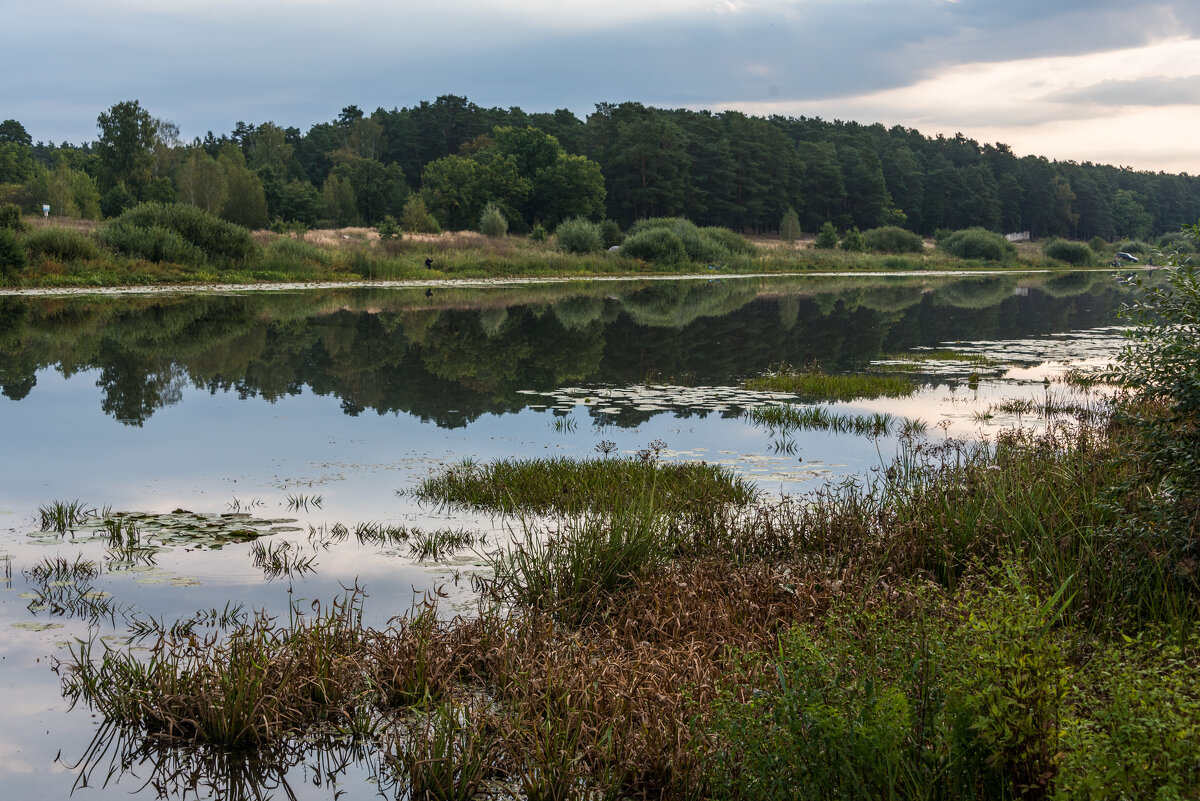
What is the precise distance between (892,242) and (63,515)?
8780 centimetres

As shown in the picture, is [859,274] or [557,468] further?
[859,274]

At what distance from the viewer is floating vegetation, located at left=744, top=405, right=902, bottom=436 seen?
12.2 metres

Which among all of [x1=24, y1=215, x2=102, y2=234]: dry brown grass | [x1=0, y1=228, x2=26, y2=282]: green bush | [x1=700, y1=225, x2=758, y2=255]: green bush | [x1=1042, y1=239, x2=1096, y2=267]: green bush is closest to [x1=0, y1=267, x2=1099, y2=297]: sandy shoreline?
[x1=0, y1=228, x2=26, y2=282]: green bush

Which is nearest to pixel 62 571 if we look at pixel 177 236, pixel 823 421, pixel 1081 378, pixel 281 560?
pixel 281 560

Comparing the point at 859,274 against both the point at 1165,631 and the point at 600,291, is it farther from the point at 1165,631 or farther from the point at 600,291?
the point at 1165,631

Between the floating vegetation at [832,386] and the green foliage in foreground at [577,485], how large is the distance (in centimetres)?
592

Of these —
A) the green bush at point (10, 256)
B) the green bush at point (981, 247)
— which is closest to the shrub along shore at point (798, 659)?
the green bush at point (10, 256)

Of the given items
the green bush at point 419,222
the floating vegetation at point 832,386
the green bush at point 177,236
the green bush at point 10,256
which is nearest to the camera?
the floating vegetation at point 832,386

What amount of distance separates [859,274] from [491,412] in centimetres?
6035

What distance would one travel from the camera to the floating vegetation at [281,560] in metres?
6.81

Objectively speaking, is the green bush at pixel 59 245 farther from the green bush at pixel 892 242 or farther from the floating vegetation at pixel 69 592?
the green bush at pixel 892 242

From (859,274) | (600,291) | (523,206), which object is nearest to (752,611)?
(600,291)

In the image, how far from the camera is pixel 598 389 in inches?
623

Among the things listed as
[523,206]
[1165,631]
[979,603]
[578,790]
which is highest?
[523,206]
